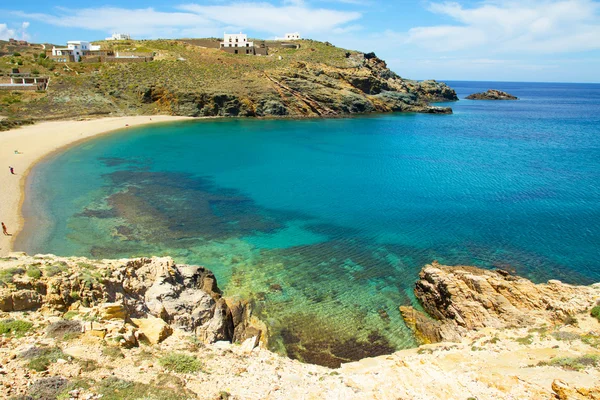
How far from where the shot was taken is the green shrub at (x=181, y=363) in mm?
9766

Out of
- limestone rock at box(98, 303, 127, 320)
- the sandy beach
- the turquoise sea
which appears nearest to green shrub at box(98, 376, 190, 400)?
limestone rock at box(98, 303, 127, 320)

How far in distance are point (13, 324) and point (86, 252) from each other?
1388 centimetres

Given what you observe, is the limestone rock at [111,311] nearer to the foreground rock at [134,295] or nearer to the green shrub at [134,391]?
the foreground rock at [134,295]

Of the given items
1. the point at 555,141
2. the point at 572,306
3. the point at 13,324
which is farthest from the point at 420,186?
the point at 555,141

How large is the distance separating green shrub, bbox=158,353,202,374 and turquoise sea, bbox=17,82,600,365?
6088 millimetres

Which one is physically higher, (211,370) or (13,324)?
(13,324)

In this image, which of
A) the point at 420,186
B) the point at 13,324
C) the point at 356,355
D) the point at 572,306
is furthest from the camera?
the point at 420,186

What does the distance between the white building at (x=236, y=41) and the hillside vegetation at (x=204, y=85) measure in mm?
5539

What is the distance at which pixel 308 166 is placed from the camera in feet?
151

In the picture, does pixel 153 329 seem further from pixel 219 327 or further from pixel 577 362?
pixel 577 362

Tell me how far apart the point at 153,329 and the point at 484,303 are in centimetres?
1429

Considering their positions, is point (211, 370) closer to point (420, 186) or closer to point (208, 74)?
point (420, 186)

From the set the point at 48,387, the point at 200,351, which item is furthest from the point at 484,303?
the point at 48,387

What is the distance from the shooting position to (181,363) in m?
9.99
